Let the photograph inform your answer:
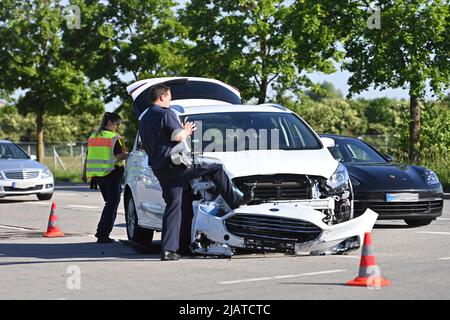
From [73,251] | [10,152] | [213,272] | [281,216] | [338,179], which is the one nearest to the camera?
[213,272]

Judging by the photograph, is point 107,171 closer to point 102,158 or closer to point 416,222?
point 102,158

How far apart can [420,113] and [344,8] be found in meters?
4.35

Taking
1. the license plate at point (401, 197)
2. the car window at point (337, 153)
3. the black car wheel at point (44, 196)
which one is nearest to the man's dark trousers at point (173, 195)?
the license plate at point (401, 197)

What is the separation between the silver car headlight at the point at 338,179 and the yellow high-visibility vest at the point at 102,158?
3813 millimetres

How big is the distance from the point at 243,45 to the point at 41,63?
1156 cm

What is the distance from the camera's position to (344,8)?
3353cm

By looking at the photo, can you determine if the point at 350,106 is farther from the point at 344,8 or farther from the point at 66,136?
the point at 344,8

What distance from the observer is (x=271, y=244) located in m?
10.9

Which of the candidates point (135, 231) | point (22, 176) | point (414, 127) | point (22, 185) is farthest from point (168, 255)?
point (414, 127)

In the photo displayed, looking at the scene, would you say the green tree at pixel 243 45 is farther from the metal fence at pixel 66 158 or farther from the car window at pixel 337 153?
the car window at pixel 337 153

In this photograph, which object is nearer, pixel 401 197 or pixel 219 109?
pixel 219 109

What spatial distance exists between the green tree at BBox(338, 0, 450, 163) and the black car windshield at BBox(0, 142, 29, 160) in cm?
1152

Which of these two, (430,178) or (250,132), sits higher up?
(250,132)

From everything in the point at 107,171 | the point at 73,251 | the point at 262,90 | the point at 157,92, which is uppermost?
the point at 262,90
